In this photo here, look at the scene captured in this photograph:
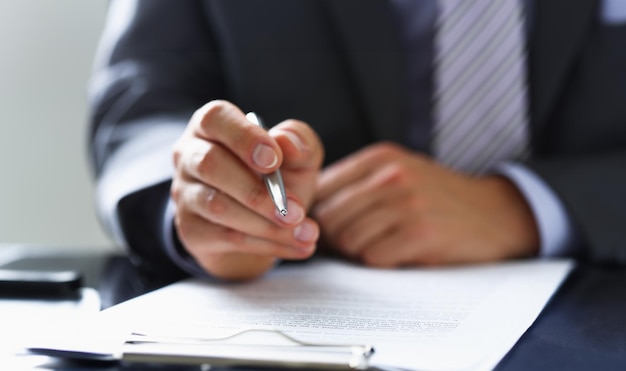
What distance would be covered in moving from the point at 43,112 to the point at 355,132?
85 cm

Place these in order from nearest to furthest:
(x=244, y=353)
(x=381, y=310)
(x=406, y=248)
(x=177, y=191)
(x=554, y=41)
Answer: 1. (x=244, y=353)
2. (x=381, y=310)
3. (x=177, y=191)
4. (x=406, y=248)
5. (x=554, y=41)

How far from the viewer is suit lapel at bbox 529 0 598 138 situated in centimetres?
80

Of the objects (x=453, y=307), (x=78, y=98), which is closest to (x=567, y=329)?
(x=453, y=307)

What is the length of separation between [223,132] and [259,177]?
4 cm

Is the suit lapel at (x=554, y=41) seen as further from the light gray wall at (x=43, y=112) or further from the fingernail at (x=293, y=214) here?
the light gray wall at (x=43, y=112)

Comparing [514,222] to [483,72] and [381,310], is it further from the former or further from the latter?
[381,310]

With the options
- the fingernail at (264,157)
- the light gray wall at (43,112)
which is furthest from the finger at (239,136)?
the light gray wall at (43,112)

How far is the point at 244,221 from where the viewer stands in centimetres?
53

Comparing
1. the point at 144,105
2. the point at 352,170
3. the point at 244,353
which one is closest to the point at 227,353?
the point at 244,353


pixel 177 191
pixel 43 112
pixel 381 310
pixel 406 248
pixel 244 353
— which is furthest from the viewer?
pixel 43 112

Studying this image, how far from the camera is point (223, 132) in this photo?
0.52 m

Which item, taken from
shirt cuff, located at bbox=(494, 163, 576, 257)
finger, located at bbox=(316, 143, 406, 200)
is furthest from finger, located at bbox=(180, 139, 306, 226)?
shirt cuff, located at bbox=(494, 163, 576, 257)

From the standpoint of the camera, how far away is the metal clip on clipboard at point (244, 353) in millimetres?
352

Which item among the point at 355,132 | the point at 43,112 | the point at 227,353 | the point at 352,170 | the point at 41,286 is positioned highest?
the point at 43,112
